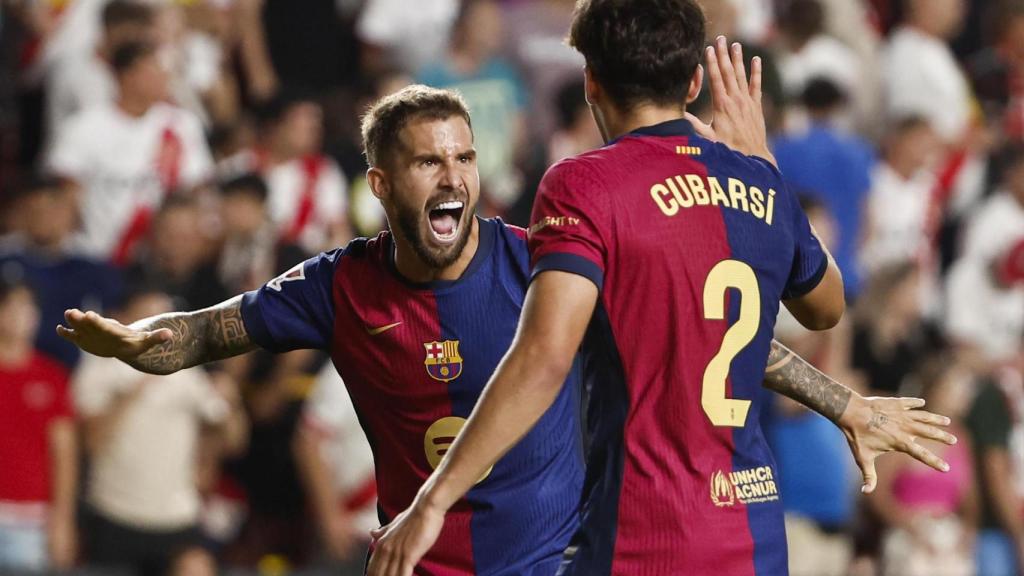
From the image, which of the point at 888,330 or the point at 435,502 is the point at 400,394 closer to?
the point at 435,502

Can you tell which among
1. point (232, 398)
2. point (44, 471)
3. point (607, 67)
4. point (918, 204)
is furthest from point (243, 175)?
point (607, 67)

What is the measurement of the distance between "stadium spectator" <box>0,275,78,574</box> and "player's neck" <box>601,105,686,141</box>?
5270mm

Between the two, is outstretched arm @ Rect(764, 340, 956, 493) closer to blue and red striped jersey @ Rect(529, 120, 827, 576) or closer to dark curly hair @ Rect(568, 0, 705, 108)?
blue and red striped jersey @ Rect(529, 120, 827, 576)

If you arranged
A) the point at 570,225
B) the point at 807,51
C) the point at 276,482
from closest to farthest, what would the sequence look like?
the point at 570,225
the point at 276,482
the point at 807,51

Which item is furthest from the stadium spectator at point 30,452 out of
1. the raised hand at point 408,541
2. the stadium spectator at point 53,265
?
the raised hand at point 408,541

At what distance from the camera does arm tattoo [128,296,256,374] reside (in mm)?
5074

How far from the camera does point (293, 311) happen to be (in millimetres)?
5203

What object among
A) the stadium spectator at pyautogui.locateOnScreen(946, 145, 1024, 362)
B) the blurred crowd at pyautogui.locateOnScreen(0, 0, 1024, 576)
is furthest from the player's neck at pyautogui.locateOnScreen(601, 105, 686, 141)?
the stadium spectator at pyautogui.locateOnScreen(946, 145, 1024, 362)

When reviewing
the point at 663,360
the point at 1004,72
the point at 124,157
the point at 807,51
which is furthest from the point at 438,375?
the point at 1004,72

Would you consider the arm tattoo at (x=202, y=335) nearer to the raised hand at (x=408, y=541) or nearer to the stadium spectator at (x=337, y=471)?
the raised hand at (x=408, y=541)

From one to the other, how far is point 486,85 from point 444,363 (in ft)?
21.9

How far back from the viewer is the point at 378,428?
5199 millimetres

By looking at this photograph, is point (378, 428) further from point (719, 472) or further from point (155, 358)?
point (719, 472)

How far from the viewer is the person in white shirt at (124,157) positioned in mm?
10102
